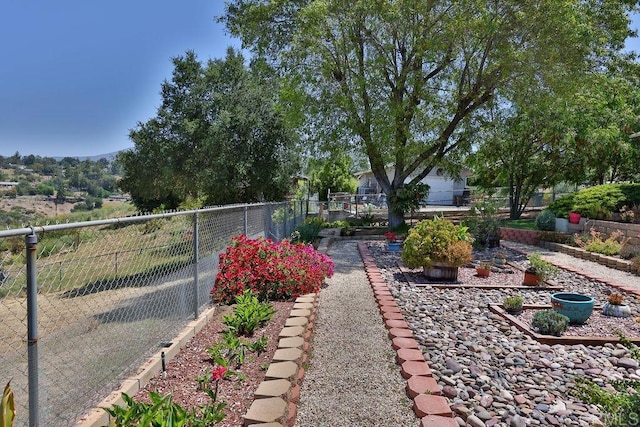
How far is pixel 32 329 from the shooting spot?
2.01 m

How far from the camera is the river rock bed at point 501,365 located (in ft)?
9.19

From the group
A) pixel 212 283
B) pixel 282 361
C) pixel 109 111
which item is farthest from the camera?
pixel 109 111

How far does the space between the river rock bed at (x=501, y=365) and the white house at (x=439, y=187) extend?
704 inches

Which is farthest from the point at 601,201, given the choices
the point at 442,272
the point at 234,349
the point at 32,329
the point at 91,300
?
the point at 32,329

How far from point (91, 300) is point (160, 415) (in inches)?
107

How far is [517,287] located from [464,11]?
866cm

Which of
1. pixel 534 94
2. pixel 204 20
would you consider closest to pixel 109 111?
pixel 204 20

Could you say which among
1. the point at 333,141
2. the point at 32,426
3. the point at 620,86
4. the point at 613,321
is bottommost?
the point at 613,321

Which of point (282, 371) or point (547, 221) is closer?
point (282, 371)

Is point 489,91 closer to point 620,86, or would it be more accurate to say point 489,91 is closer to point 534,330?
point 620,86

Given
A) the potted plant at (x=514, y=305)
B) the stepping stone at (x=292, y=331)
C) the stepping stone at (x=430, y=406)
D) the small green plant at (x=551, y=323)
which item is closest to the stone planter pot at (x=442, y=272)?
the potted plant at (x=514, y=305)

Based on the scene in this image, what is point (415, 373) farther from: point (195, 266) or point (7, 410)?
point (7, 410)

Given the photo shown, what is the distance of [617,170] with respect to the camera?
18500 mm

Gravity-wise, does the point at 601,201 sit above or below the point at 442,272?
above
